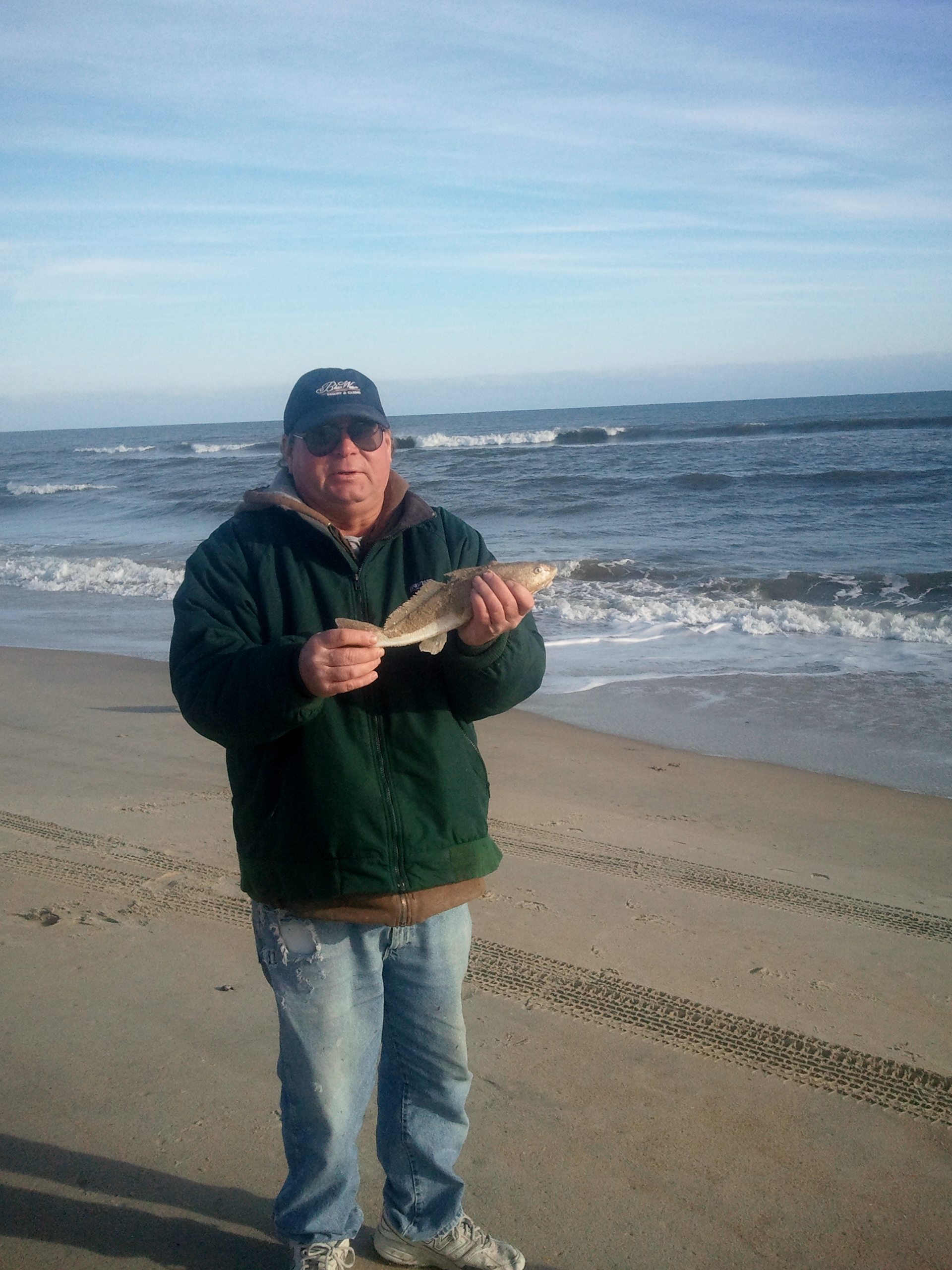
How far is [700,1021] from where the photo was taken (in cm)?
363

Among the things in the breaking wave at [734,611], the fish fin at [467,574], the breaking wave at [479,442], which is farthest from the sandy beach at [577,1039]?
the breaking wave at [479,442]

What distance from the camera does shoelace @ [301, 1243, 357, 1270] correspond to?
2373 millimetres

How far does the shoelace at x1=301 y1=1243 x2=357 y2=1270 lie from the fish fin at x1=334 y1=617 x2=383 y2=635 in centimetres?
Answer: 155

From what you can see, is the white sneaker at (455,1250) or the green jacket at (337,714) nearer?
the green jacket at (337,714)

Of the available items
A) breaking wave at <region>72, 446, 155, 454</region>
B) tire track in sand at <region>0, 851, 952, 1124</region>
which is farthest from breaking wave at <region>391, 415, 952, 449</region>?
tire track in sand at <region>0, 851, 952, 1124</region>

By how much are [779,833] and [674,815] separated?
25.4 inches

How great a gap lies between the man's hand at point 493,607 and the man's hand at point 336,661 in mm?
242

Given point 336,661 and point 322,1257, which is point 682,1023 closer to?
point 322,1257

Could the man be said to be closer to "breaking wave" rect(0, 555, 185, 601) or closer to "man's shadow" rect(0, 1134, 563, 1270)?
"man's shadow" rect(0, 1134, 563, 1270)

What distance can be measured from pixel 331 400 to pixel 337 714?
79 centimetres

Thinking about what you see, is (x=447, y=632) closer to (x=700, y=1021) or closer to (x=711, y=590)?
(x=700, y=1021)

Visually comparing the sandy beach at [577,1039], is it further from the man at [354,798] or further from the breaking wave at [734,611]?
the breaking wave at [734,611]

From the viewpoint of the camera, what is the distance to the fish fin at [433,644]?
2219 mm

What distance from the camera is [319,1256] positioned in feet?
7.81
